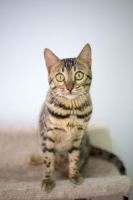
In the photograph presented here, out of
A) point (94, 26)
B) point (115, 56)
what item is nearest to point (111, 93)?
point (115, 56)

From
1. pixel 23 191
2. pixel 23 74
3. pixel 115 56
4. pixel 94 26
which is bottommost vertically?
pixel 23 191

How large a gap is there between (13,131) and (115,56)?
828 millimetres

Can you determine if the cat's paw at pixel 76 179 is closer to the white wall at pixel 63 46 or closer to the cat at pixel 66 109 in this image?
the cat at pixel 66 109

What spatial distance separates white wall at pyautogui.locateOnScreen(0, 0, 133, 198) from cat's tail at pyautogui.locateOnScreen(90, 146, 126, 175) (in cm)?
32

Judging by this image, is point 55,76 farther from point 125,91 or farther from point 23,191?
point 125,91

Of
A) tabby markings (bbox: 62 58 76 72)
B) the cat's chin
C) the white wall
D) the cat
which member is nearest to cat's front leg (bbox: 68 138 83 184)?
the cat

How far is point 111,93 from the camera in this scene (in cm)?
141

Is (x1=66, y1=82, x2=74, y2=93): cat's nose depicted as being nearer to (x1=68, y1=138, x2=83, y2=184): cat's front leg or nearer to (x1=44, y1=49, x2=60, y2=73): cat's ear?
(x1=44, y1=49, x2=60, y2=73): cat's ear

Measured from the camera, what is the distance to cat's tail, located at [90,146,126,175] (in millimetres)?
1173

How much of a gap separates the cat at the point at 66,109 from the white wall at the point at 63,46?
41 cm

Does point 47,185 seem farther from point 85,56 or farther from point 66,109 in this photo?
point 85,56

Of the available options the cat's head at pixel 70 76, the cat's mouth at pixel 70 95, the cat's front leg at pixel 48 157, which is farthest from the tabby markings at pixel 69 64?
the cat's front leg at pixel 48 157

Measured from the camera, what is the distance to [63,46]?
1285 mm

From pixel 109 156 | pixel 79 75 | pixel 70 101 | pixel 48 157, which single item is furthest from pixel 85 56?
pixel 109 156
